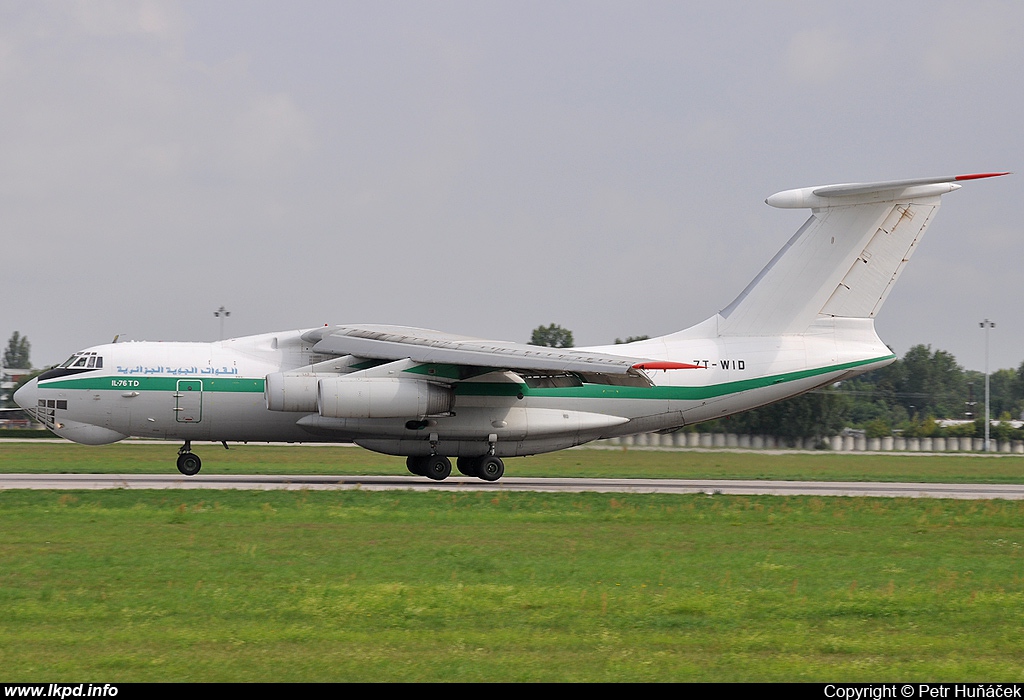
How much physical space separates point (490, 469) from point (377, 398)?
10.7 feet

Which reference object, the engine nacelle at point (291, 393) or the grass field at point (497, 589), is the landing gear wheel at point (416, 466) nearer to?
the engine nacelle at point (291, 393)

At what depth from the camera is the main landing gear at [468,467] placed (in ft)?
75.7

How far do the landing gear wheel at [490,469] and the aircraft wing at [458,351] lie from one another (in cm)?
258

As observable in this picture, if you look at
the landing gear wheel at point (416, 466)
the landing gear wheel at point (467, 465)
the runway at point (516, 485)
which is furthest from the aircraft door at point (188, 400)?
the landing gear wheel at point (467, 465)

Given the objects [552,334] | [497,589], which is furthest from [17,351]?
[497,589]

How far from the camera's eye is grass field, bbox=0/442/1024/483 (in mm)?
26031

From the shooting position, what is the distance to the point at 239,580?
32.2 ft

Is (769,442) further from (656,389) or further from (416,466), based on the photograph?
(416,466)

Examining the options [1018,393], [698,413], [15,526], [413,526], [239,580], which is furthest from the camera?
[1018,393]

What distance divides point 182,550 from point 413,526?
3.50m

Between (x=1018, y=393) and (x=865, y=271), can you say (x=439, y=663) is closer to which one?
(x=865, y=271)

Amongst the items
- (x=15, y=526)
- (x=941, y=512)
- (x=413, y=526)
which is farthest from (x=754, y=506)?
(x=15, y=526)

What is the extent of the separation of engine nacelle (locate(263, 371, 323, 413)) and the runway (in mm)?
1524

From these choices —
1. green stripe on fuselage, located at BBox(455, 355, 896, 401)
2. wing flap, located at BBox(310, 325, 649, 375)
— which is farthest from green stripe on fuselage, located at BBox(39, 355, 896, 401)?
wing flap, located at BBox(310, 325, 649, 375)
